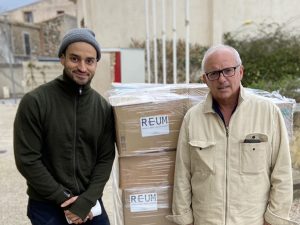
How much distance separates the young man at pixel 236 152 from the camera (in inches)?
71.1

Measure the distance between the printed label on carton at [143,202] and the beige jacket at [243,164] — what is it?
1.19 feet

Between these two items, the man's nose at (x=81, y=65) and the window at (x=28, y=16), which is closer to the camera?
the man's nose at (x=81, y=65)

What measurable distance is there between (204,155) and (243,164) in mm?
205

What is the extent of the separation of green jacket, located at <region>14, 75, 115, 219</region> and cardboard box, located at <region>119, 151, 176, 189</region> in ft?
0.57

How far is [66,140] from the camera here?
1780 mm

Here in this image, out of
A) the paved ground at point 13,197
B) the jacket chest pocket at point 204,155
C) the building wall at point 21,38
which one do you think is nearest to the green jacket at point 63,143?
the jacket chest pocket at point 204,155

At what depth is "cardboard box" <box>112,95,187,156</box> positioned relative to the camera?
2.00 m

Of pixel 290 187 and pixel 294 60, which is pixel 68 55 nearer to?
pixel 290 187

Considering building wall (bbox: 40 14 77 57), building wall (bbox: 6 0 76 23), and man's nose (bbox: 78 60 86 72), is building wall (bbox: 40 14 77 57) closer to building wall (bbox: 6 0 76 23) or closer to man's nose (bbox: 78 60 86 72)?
building wall (bbox: 6 0 76 23)

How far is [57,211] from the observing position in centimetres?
186

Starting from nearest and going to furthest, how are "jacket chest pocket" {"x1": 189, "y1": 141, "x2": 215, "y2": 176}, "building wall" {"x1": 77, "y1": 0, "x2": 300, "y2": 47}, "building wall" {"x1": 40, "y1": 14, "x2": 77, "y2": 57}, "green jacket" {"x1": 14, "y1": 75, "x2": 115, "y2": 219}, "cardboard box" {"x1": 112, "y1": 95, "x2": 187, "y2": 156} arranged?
"green jacket" {"x1": 14, "y1": 75, "x2": 115, "y2": 219}, "jacket chest pocket" {"x1": 189, "y1": 141, "x2": 215, "y2": 176}, "cardboard box" {"x1": 112, "y1": 95, "x2": 187, "y2": 156}, "building wall" {"x1": 77, "y1": 0, "x2": 300, "y2": 47}, "building wall" {"x1": 40, "y1": 14, "x2": 77, "y2": 57}

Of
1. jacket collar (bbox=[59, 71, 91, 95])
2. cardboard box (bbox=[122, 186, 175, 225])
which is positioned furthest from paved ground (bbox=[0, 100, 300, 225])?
jacket collar (bbox=[59, 71, 91, 95])

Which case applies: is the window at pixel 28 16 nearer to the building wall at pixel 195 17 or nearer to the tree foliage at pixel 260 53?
the building wall at pixel 195 17

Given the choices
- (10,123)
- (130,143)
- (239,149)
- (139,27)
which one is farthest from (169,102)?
(10,123)
